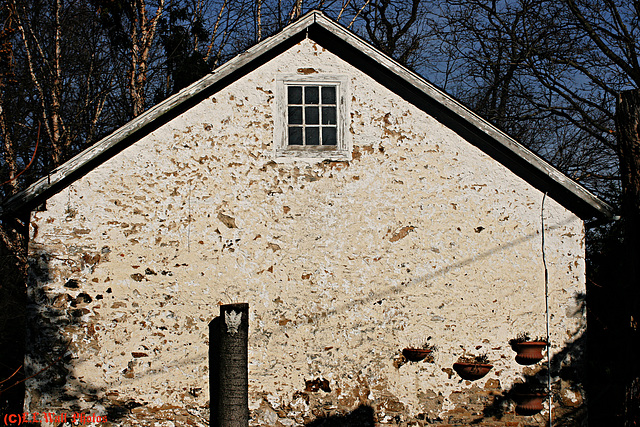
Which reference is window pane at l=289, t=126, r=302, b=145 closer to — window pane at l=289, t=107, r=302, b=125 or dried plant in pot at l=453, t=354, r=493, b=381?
window pane at l=289, t=107, r=302, b=125

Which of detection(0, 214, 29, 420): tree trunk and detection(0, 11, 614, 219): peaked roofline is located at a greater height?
detection(0, 11, 614, 219): peaked roofline

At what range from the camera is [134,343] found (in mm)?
7074

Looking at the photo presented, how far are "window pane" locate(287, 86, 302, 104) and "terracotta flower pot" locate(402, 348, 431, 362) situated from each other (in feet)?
13.3

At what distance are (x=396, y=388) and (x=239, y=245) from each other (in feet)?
9.94

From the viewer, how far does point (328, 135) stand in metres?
7.84

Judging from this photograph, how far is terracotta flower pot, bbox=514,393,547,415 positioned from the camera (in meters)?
7.18

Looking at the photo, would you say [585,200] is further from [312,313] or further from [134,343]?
[134,343]

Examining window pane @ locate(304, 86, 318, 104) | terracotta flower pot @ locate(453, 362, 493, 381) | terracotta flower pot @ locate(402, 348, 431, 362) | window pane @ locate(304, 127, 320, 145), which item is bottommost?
terracotta flower pot @ locate(453, 362, 493, 381)

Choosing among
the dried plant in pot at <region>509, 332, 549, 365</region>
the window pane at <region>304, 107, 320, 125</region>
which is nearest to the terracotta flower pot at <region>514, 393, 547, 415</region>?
the dried plant in pot at <region>509, 332, 549, 365</region>

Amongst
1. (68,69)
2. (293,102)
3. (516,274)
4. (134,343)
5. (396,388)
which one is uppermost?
(68,69)

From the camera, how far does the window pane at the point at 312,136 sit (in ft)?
25.7

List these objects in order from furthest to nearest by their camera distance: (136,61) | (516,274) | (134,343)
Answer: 1. (136,61)
2. (516,274)
3. (134,343)

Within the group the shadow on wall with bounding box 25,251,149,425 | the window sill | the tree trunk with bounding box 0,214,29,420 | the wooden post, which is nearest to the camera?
the wooden post

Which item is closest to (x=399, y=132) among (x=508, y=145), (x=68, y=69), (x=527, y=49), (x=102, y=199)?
(x=508, y=145)
